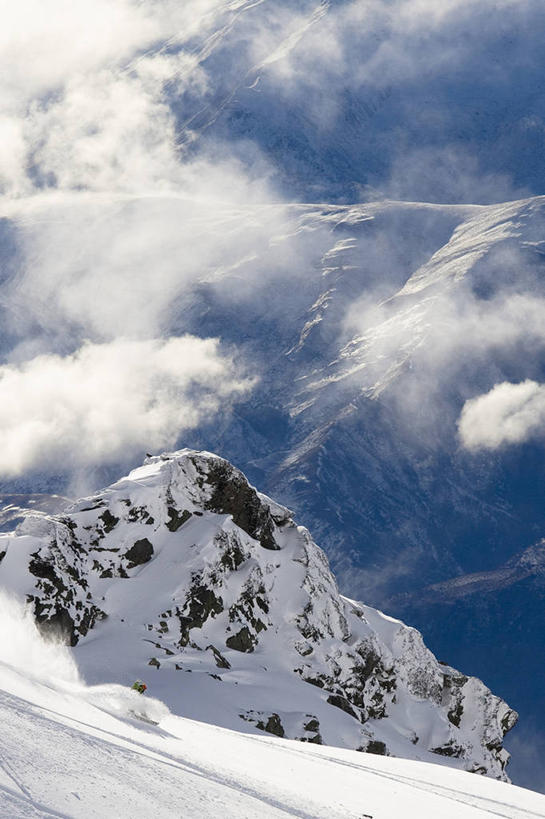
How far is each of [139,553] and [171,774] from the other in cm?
7987

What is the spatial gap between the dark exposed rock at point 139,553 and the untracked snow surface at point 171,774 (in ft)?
161

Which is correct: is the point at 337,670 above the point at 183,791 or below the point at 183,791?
above

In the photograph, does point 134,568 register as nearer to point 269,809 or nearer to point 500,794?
point 500,794

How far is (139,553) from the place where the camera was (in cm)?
10769

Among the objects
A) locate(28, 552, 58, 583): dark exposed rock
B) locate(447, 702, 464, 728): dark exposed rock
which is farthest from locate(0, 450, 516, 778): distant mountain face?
locate(447, 702, 464, 728): dark exposed rock

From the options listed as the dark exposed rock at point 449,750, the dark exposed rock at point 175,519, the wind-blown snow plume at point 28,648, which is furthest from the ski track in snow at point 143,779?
the dark exposed rock at point 449,750

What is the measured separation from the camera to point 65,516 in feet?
346

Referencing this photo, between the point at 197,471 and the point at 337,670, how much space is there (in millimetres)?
24629

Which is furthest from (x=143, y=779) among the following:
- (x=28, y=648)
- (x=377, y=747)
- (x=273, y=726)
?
(x=377, y=747)

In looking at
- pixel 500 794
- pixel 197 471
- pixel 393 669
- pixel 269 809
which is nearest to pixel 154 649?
pixel 197 471

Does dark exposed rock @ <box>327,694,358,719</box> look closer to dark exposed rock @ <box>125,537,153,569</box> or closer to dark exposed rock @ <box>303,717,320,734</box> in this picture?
dark exposed rock @ <box>303,717,320,734</box>

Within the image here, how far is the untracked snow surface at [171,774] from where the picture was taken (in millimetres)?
24297

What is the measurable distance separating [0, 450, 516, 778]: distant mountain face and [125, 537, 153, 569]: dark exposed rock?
11 centimetres

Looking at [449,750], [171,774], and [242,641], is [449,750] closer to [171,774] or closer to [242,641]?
[242,641]
